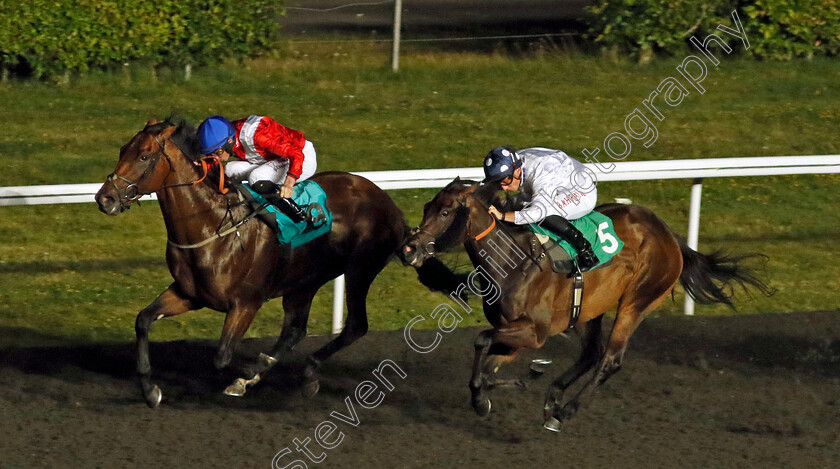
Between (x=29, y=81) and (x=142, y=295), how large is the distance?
14.6 ft

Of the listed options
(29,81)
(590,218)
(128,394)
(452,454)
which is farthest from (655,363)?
(29,81)

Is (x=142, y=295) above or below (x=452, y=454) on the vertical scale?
below

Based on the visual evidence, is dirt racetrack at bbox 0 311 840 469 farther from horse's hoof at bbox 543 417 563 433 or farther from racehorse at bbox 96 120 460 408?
racehorse at bbox 96 120 460 408

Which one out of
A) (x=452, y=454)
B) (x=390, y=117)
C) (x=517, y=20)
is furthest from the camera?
(x=517, y=20)

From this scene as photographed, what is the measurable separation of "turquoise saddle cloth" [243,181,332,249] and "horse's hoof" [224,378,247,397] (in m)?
0.70

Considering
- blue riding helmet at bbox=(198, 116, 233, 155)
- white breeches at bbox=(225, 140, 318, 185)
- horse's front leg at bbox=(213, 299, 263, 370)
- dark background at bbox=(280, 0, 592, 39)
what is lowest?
dark background at bbox=(280, 0, 592, 39)

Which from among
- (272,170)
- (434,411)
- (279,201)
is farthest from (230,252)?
(434,411)

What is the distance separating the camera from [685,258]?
673 centimetres

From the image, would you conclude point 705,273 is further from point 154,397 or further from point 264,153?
point 154,397

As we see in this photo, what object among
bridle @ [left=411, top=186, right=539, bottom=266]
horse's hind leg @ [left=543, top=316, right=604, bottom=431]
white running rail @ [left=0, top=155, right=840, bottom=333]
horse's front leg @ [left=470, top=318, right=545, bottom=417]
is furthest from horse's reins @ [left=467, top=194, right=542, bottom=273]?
white running rail @ [left=0, top=155, right=840, bottom=333]

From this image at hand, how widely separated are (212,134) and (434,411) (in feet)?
5.45

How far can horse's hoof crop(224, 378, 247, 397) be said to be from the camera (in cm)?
621

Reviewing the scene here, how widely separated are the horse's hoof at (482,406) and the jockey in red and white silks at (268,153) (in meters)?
1.41

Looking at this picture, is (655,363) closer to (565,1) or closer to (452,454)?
(452,454)
